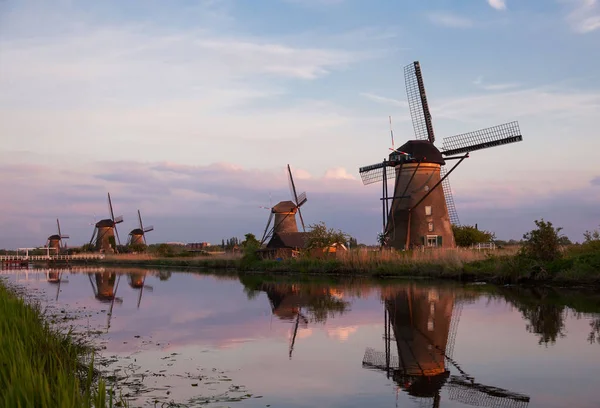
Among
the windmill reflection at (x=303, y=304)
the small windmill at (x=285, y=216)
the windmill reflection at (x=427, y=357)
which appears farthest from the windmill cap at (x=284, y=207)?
the windmill reflection at (x=427, y=357)

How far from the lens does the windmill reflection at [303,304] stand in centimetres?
1409

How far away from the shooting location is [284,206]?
54062mm

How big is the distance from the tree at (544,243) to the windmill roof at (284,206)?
31.9 metres

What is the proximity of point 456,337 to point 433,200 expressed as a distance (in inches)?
905

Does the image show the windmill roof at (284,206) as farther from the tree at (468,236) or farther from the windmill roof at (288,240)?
the tree at (468,236)

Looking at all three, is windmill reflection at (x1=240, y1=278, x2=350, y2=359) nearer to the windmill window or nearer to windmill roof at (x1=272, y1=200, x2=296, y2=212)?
the windmill window

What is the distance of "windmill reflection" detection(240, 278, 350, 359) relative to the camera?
14.1 meters

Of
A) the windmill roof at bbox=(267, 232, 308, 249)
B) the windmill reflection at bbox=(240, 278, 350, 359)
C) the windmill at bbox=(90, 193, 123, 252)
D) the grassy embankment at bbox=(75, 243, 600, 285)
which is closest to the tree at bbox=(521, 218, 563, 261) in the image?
the grassy embankment at bbox=(75, 243, 600, 285)

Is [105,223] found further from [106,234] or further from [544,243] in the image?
[544,243]

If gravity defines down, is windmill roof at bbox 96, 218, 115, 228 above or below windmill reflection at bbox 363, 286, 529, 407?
above

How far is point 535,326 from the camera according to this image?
471 inches

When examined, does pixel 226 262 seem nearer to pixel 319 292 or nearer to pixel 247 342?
pixel 319 292

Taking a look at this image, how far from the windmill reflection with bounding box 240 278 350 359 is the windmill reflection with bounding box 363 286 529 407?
5.04 ft

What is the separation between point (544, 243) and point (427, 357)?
51.1 ft
